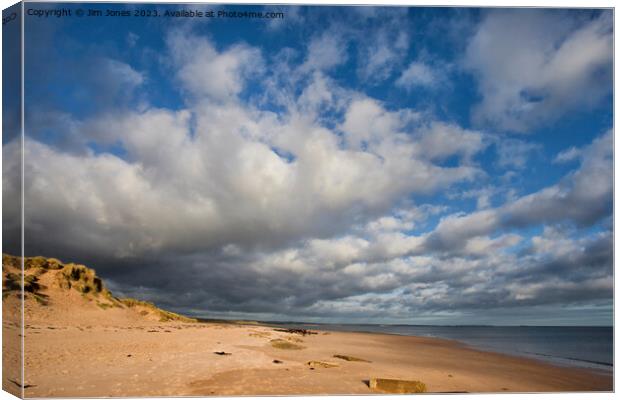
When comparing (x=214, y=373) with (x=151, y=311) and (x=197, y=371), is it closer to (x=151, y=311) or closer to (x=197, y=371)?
(x=197, y=371)

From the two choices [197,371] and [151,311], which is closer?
[197,371]

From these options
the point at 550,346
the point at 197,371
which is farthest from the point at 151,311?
the point at 550,346

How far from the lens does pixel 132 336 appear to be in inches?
620

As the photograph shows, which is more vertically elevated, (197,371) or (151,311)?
(151,311)

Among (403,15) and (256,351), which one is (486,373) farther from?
(403,15)

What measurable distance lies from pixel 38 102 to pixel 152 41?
2.73m

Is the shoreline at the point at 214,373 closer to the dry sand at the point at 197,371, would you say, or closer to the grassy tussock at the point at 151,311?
the dry sand at the point at 197,371

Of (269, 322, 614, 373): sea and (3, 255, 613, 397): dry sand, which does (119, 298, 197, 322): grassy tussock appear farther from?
(269, 322, 614, 373): sea

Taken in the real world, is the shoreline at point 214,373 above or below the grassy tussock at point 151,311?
below

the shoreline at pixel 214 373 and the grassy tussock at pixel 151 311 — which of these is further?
the grassy tussock at pixel 151 311

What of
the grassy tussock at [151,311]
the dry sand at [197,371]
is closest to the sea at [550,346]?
the dry sand at [197,371]

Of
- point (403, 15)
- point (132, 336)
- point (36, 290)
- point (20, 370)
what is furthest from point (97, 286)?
point (403, 15)

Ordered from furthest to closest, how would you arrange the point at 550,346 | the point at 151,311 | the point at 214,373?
1. the point at 550,346
2. the point at 151,311
3. the point at 214,373

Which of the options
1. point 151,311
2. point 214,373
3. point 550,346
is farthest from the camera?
point 550,346
